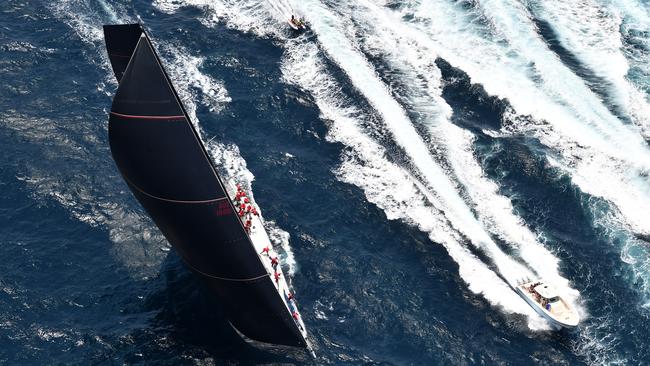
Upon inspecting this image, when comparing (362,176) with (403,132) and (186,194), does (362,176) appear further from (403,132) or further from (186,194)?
(186,194)

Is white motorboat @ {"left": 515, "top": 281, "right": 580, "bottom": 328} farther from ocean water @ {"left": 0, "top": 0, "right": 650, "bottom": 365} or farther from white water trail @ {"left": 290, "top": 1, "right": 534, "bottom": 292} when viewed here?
white water trail @ {"left": 290, "top": 1, "right": 534, "bottom": 292}

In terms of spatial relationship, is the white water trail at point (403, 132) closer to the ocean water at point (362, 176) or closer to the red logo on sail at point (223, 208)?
the ocean water at point (362, 176)

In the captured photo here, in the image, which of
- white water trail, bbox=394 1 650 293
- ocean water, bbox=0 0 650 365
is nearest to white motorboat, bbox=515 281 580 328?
ocean water, bbox=0 0 650 365

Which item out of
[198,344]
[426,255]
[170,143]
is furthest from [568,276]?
[170,143]

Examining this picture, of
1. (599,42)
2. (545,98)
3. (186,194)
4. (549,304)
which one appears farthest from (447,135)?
(186,194)

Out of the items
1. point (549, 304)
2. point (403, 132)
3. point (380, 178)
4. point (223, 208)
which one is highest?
point (223, 208)

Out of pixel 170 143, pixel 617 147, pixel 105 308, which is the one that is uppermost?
pixel 170 143

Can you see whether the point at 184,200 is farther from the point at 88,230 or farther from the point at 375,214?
the point at 375,214

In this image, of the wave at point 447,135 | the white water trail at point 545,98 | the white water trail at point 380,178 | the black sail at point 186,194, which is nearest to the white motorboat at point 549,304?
the white water trail at point 380,178
